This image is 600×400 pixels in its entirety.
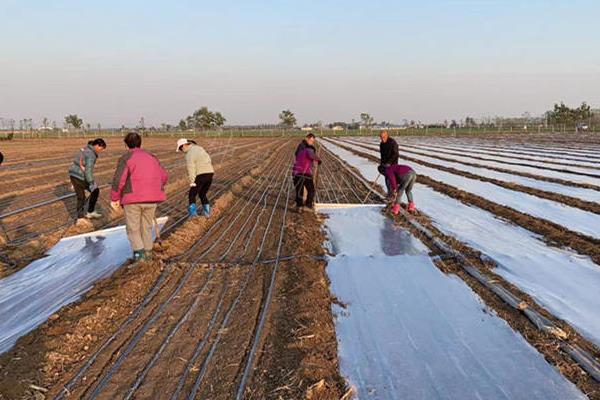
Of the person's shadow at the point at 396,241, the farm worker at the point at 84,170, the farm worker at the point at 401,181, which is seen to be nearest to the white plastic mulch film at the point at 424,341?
the person's shadow at the point at 396,241

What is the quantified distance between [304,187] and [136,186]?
175 inches

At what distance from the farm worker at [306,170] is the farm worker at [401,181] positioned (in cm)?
140

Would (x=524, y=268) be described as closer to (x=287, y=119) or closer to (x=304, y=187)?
(x=304, y=187)

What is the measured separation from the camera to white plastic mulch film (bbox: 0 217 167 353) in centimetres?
448

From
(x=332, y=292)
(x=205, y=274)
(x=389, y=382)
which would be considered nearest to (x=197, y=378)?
(x=389, y=382)

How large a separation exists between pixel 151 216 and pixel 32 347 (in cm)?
218

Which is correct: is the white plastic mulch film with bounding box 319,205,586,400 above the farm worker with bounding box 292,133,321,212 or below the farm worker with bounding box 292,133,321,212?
below

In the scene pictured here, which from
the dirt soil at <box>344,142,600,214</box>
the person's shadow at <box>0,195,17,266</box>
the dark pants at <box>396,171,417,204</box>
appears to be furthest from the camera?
the dirt soil at <box>344,142,600,214</box>

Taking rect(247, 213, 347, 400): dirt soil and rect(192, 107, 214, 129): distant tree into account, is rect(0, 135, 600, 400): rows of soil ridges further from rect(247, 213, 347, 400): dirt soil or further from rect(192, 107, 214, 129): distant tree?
rect(192, 107, 214, 129): distant tree

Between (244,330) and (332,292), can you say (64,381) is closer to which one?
(244,330)

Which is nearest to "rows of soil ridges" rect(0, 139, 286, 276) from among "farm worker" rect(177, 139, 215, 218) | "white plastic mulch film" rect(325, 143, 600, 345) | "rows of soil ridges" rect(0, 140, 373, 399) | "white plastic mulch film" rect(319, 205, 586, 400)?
"farm worker" rect(177, 139, 215, 218)

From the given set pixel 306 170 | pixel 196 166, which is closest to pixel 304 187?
pixel 306 170

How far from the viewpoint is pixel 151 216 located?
5.77 m

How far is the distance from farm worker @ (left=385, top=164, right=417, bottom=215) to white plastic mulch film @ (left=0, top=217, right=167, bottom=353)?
4804mm
